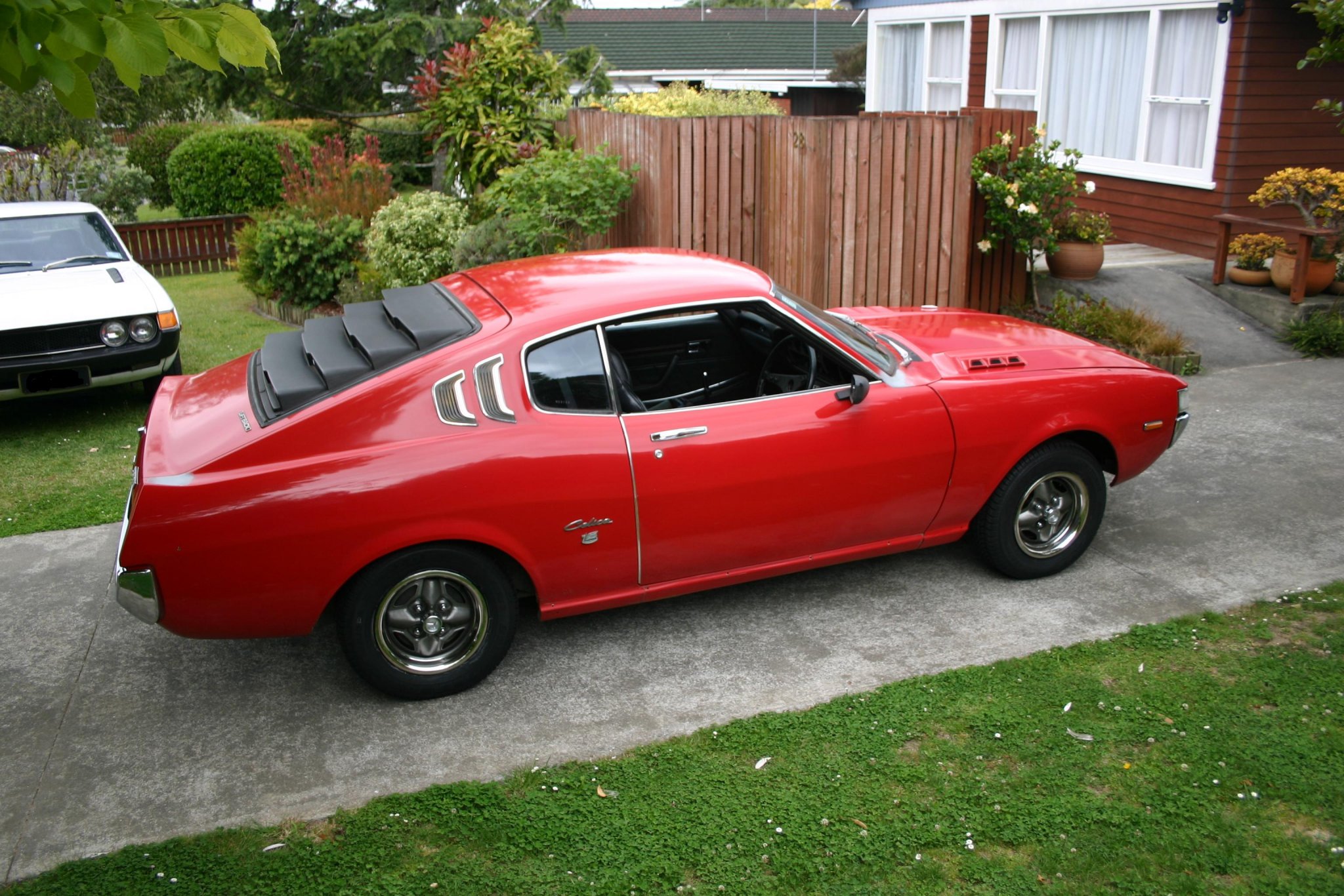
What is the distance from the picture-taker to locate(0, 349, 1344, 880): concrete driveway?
4125 millimetres

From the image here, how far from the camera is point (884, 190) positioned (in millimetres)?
9320

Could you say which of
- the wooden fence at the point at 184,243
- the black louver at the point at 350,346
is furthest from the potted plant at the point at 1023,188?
the wooden fence at the point at 184,243

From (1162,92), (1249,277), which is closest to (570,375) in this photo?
(1249,277)

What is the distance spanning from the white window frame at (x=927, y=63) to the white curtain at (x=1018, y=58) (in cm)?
58

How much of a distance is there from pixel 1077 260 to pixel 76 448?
28.2ft

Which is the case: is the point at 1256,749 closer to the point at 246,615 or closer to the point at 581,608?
the point at 581,608

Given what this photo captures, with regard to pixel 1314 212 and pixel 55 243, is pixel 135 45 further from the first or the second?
pixel 1314 212

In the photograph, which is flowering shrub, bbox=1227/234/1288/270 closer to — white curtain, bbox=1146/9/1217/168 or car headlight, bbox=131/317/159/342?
white curtain, bbox=1146/9/1217/168

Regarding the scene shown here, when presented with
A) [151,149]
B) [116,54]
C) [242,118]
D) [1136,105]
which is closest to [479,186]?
[1136,105]

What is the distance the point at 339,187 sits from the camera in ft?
41.9

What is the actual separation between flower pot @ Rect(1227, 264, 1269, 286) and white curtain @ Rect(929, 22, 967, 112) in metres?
6.86

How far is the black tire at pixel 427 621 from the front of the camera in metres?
4.37

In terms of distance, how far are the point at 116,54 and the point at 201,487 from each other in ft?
5.22

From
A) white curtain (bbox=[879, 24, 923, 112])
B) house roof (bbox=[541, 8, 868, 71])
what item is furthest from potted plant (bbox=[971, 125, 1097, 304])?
house roof (bbox=[541, 8, 868, 71])
